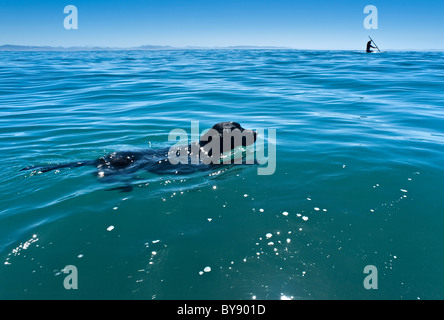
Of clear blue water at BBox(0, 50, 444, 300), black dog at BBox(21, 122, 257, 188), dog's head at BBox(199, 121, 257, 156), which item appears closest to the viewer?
clear blue water at BBox(0, 50, 444, 300)

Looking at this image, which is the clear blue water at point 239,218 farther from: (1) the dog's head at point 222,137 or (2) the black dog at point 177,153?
(1) the dog's head at point 222,137

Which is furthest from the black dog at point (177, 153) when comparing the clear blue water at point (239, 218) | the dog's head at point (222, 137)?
the clear blue water at point (239, 218)

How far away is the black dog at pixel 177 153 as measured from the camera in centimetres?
746

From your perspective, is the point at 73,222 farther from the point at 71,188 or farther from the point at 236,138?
the point at 236,138

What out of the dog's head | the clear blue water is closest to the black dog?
the dog's head

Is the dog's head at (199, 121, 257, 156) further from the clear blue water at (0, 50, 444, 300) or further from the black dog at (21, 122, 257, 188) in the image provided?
the clear blue water at (0, 50, 444, 300)

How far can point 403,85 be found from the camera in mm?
19547

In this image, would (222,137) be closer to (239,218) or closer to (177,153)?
(177,153)

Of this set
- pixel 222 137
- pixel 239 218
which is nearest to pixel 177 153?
pixel 222 137

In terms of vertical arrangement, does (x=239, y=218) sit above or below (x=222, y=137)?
below

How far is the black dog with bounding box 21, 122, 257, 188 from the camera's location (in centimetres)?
746

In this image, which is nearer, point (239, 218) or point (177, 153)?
point (239, 218)

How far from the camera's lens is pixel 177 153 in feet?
27.2
